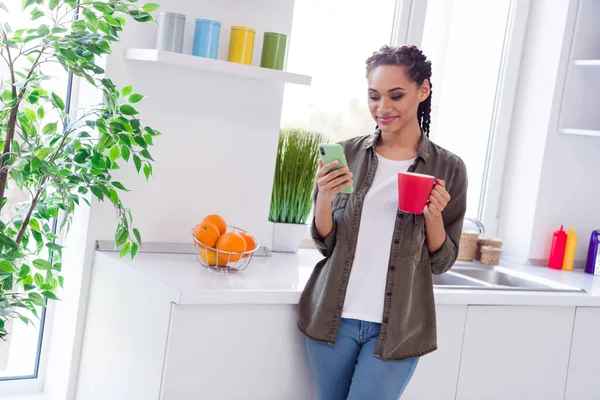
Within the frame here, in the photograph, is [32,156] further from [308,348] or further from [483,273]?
[483,273]

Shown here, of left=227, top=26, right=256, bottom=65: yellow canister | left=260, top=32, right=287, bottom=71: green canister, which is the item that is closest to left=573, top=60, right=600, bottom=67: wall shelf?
left=260, top=32, right=287, bottom=71: green canister

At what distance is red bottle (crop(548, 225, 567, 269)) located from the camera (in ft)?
11.5

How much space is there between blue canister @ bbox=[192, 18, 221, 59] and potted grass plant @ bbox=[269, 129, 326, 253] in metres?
0.51

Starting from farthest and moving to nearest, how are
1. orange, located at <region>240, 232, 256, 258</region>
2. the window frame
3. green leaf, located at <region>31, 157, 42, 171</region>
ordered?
the window frame → orange, located at <region>240, 232, 256, 258</region> → green leaf, located at <region>31, 157, 42, 171</region>

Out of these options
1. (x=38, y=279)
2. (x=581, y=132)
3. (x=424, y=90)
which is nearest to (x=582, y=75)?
(x=581, y=132)

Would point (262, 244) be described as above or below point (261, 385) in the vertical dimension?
above

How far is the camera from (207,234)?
2395 millimetres

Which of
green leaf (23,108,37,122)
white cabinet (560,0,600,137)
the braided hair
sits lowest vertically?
green leaf (23,108,37,122)

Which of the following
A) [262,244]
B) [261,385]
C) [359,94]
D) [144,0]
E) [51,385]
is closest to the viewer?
[261,385]

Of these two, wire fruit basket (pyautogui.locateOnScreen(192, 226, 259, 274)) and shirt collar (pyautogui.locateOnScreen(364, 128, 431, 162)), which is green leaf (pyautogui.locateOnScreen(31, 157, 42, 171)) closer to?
wire fruit basket (pyautogui.locateOnScreen(192, 226, 259, 274))

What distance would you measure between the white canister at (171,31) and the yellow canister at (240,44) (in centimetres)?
18

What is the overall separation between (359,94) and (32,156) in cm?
170

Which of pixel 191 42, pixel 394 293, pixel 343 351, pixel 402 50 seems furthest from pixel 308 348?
pixel 191 42

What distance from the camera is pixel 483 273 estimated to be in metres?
3.29
